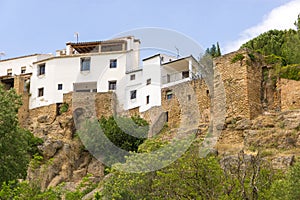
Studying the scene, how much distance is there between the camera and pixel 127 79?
53688 millimetres

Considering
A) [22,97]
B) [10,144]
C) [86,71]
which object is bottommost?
[10,144]

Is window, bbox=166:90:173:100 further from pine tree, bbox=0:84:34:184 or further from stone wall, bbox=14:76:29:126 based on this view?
pine tree, bbox=0:84:34:184

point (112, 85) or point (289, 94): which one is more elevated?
point (112, 85)

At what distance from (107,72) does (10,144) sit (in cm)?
2392

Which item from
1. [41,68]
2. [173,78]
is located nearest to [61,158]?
[173,78]

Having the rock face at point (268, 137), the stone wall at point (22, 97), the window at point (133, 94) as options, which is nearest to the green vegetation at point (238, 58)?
the rock face at point (268, 137)

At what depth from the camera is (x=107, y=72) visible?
55.3 metres

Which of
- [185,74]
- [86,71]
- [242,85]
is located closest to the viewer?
[242,85]

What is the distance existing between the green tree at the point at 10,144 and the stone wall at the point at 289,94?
16625 millimetres

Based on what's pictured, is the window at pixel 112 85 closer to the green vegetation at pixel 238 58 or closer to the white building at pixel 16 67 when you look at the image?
the white building at pixel 16 67

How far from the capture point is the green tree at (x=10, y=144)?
3141 centimetres

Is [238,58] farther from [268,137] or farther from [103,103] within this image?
[103,103]

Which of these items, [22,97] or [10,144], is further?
[22,97]

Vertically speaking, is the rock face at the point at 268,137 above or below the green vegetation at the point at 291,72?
below
